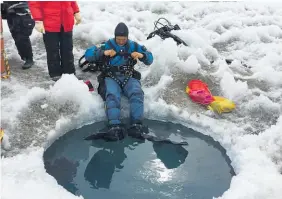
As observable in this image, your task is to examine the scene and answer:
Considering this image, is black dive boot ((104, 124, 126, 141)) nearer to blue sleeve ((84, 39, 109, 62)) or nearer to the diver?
the diver

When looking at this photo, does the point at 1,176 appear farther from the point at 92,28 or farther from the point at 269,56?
the point at 269,56

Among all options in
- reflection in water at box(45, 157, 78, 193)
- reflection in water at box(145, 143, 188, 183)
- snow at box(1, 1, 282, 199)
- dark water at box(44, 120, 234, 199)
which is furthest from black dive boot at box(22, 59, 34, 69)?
reflection in water at box(145, 143, 188, 183)

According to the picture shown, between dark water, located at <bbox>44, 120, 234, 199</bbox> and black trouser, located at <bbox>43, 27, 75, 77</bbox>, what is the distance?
1.33m

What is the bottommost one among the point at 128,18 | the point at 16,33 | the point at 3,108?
the point at 128,18

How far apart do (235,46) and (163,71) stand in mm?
2949

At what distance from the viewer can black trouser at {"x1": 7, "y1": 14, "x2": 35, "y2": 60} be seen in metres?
5.80

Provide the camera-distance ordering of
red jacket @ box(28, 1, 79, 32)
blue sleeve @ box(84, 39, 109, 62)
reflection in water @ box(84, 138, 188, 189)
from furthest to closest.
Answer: blue sleeve @ box(84, 39, 109, 62)
red jacket @ box(28, 1, 79, 32)
reflection in water @ box(84, 138, 188, 189)

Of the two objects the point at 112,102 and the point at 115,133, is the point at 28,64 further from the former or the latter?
the point at 115,133

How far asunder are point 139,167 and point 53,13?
270 cm

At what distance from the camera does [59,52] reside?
598cm

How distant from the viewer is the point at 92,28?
761 cm

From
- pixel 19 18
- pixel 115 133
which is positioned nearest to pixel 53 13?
pixel 19 18

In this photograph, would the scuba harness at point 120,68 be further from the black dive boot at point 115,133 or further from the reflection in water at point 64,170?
the reflection in water at point 64,170

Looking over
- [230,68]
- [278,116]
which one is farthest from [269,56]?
[278,116]
